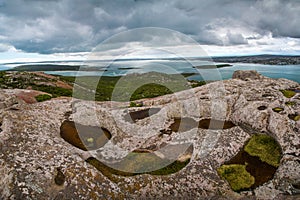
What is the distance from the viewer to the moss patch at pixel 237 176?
48.9ft

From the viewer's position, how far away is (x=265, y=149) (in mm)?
17859

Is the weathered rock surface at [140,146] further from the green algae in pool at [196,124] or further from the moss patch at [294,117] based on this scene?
the green algae in pool at [196,124]

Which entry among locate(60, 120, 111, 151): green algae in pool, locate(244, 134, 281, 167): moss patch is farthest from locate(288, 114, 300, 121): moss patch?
locate(60, 120, 111, 151): green algae in pool

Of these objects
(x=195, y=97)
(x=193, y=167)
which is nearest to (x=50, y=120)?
(x=193, y=167)

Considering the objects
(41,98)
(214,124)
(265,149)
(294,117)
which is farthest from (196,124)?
(41,98)

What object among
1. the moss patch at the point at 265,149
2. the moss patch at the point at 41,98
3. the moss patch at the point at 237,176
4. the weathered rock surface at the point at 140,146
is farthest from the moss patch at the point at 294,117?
the moss patch at the point at 41,98

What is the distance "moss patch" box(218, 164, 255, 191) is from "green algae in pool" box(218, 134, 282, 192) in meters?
0.06

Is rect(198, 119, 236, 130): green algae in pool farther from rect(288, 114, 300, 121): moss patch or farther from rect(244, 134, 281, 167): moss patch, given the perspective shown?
rect(288, 114, 300, 121): moss patch

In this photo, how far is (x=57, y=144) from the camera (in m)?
17.3

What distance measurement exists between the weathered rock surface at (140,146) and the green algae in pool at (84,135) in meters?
0.63

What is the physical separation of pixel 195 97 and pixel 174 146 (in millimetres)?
10354

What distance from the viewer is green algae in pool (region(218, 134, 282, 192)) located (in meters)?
15.3

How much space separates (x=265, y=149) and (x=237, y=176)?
4.22 metres

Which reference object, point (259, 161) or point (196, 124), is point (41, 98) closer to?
point (196, 124)
